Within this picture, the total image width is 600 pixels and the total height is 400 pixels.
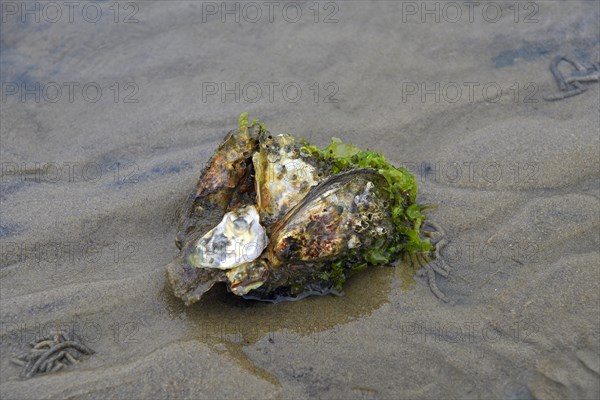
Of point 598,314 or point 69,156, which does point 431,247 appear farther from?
point 69,156

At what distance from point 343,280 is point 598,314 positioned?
4.64 feet

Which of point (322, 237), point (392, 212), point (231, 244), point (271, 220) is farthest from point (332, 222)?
point (231, 244)

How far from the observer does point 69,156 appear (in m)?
5.15

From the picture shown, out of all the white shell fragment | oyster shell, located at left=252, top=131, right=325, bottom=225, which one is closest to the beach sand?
the white shell fragment

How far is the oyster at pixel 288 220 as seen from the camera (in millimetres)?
3680

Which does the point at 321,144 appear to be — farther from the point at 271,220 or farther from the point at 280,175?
the point at 271,220

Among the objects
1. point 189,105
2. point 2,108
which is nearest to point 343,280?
point 189,105

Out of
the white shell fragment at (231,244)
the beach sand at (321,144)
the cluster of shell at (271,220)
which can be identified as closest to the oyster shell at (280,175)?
the cluster of shell at (271,220)

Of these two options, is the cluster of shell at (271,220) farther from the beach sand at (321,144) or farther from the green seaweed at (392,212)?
the beach sand at (321,144)

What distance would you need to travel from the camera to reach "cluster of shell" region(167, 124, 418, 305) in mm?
3676

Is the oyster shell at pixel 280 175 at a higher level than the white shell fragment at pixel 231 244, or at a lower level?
higher

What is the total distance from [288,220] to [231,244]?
343 millimetres

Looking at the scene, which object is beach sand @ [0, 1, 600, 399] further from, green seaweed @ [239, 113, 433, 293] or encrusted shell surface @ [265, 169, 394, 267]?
encrusted shell surface @ [265, 169, 394, 267]

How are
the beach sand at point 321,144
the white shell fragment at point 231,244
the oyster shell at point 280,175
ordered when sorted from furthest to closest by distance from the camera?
the oyster shell at point 280,175 → the white shell fragment at point 231,244 → the beach sand at point 321,144
